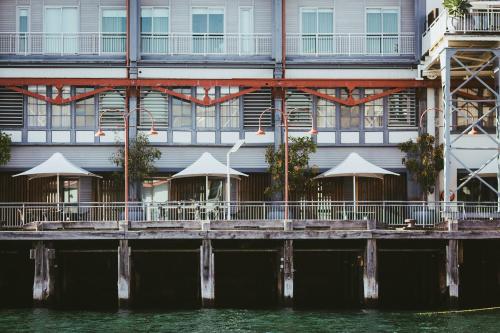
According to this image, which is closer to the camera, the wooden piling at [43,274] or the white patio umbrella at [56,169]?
the wooden piling at [43,274]

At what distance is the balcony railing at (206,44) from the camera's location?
1983 inches

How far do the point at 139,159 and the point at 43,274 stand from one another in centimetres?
993

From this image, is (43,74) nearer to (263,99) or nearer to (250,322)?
(263,99)

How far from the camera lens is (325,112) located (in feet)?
166

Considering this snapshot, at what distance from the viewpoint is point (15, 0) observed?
167ft

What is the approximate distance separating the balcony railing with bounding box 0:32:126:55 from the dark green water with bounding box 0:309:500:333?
1477cm

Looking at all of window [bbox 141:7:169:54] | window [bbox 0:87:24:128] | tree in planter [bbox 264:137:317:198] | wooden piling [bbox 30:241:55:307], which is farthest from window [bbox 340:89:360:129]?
wooden piling [bbox 30:241:55:307]

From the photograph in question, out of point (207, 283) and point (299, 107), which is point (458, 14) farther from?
point (207, 283)

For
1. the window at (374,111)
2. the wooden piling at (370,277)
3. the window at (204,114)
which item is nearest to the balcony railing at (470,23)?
the window at (374,111)

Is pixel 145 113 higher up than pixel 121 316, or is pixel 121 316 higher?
pixel 145 113

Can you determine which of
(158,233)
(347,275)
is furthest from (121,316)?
(347,275)

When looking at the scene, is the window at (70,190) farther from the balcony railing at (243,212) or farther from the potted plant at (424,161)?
the potted plant at (424,161)

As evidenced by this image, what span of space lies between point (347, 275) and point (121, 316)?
10.6 meters

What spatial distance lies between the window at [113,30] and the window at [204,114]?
156 inches
